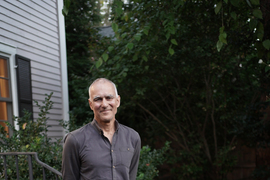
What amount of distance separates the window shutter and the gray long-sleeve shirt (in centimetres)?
409

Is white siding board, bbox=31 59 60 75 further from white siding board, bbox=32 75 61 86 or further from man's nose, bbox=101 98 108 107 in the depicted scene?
man's nose, bbox=101 98 108 107

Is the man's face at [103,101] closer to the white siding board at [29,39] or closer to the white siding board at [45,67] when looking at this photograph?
the white siding board at [29,39]

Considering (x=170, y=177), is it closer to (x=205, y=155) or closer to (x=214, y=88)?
(x=205, y=155)

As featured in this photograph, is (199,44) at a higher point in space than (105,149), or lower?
higher

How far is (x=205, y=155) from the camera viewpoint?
820 cm

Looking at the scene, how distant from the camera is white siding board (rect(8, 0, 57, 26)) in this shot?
592 centimetres

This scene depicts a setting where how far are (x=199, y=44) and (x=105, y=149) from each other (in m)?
5.53

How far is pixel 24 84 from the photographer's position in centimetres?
587

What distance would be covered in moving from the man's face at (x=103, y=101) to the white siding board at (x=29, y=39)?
4.01 metres

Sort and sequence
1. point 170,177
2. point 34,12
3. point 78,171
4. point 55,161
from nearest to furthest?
1. point 78,171
2. point 55,161
3. point 34,12
4. point 170,177

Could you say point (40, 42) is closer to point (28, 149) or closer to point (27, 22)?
point (27, 22)

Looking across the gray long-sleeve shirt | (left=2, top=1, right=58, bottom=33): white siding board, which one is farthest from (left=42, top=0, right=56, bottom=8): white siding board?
the gray long-sleeve shirt

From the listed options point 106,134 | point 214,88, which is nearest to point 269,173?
point 214,88

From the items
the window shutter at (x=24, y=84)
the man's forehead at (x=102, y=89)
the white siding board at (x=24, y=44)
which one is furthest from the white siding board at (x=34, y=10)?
the man's forehead at (x=102, y=89)
